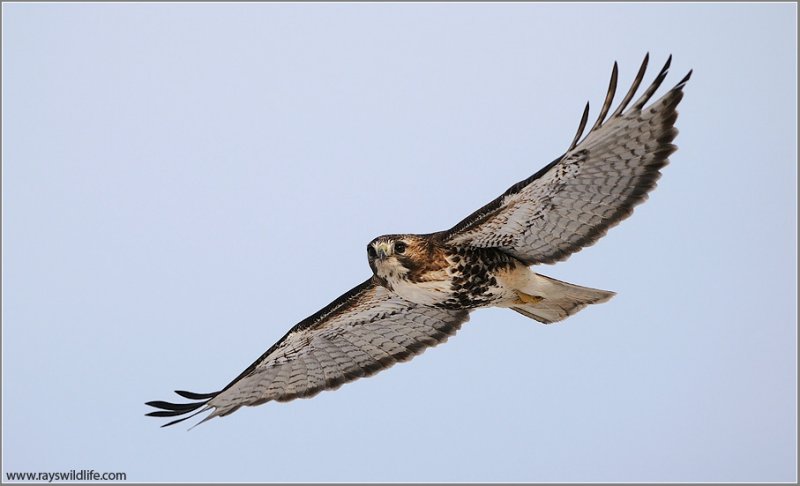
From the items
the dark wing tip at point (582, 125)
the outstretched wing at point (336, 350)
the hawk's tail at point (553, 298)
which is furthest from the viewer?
the outstretched wing at point (336, 350)

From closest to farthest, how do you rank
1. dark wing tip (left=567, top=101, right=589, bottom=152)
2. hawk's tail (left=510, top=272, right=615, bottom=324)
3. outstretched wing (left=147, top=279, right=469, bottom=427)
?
dark wing tip (left=567, top=101, right=589, bottom=152)
hawk's tail (left=510, top=272, right=615, bottom=324)
outstretched wing (left=147, top=279, right=469, bottom=427)

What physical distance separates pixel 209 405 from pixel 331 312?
1734mm

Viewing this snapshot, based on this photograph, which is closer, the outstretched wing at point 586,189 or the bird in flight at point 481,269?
the outstretched wing at point 586,189

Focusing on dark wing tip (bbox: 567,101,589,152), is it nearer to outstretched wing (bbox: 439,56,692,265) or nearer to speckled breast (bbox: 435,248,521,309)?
outstretched wing (bbox: 439,56,692,265)

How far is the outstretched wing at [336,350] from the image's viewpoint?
12672 millimetres

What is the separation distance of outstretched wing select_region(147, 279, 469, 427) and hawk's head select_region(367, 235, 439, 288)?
1.41 m

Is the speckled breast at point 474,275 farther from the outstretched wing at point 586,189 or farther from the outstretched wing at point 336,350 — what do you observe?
the outstretched wing at point 336,350

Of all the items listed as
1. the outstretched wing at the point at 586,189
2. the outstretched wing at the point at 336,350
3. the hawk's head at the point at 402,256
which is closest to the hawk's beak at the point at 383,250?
the hawk's head at the point at 402,256

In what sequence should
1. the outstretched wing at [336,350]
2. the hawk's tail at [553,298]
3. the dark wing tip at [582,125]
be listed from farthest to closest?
the outstretched wing at [336,350], the hawk's tail at [553,298], the dark wing tip at [582,125]

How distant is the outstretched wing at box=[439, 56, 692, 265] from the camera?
1054 centimetres

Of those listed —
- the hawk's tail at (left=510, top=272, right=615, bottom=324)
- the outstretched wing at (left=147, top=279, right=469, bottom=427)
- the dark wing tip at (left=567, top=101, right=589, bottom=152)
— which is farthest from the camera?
the outstretched wing at (left=147, top=279, right=469, bottom=427)

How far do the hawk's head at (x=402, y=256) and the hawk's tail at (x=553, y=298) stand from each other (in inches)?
49.0

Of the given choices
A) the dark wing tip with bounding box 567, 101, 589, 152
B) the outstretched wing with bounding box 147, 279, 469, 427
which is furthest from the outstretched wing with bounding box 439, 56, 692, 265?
the outstretched wing with bounding box 147, 279, 469, 427

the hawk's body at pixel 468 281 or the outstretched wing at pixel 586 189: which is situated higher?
the outstretched wing at pixel 586 189
